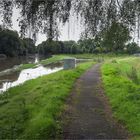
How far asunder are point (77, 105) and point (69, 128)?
4476 mm

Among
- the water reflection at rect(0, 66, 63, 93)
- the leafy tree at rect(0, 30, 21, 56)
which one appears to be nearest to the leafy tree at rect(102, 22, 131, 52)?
the leafy tree at rect(0, 30, 21, 56)

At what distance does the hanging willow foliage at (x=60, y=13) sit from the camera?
8023 mm

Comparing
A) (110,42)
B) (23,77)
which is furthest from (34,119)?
(23,77)

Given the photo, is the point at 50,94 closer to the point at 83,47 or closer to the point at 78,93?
the point at 78,93

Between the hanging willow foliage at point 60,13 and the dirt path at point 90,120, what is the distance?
511cm

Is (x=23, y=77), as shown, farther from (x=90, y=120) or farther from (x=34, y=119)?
(x=34, y=119)

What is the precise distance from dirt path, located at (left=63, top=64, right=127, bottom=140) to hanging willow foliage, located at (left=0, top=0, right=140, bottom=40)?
5.11m

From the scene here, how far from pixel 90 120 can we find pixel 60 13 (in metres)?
7.32

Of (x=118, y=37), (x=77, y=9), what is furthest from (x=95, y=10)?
(x=118, y=37)

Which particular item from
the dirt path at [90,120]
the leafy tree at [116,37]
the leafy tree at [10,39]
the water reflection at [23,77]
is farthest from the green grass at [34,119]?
the water reflection at [23,77]

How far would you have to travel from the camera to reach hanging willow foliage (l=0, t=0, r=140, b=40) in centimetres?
802

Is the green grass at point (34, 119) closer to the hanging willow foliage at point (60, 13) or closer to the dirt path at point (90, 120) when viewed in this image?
the dirt path at point (90, 120)

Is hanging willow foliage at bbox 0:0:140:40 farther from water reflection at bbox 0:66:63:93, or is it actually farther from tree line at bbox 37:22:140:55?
water reflection at bbox 0:66:63:93

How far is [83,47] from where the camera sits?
28.9ft
